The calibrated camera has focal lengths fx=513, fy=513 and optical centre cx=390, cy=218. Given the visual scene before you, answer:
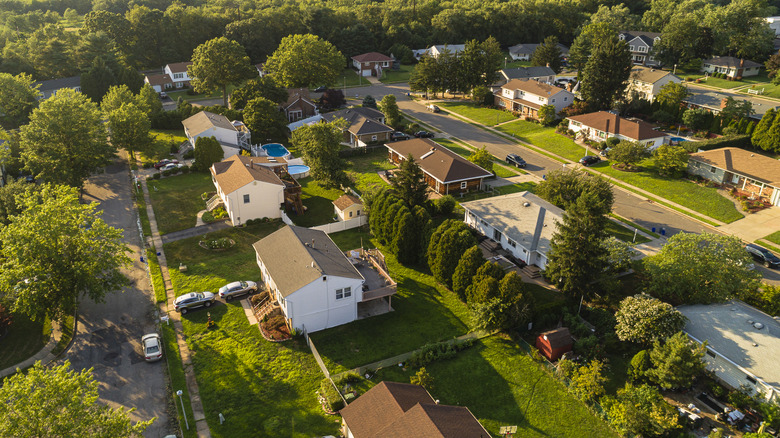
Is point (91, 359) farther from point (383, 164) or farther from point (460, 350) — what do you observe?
point (383, 164)


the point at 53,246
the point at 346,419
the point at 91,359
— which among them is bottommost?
the point at 91,359

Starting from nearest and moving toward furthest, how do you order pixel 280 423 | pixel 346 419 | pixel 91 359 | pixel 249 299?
pixel 346 419, pixel 280 423, pixel 91 359, pixel 249 299

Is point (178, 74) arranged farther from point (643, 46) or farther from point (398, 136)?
point (643, 46)

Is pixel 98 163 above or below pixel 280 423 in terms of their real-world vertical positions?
Result: above

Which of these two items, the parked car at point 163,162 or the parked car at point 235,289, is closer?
the parked car at point 235,289

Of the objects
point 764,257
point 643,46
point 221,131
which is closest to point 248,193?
point 221,131

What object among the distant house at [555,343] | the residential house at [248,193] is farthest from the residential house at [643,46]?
the distant house at [555,343]

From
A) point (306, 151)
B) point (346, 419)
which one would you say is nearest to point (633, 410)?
point (346, 419)

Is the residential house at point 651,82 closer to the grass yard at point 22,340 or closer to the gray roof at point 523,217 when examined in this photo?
the gray roof at point 523,217
